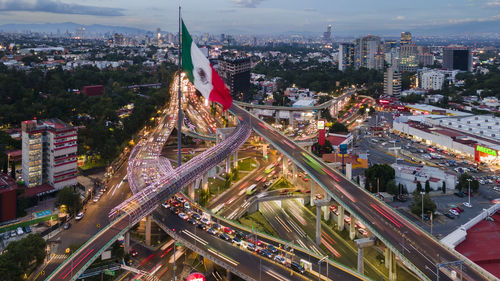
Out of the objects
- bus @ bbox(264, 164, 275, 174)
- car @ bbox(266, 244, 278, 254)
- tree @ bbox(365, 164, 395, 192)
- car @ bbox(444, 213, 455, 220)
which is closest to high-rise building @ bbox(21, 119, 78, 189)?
bus @ bbox(264, 164, 275, 174)

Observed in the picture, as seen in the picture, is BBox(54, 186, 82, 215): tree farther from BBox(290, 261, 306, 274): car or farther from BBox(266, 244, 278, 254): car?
BBox(290, 261, 306, 274): car

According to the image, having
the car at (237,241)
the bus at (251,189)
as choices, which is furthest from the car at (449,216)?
the car at (237,241)

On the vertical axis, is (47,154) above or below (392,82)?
below

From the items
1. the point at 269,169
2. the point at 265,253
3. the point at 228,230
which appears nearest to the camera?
the point at 265,253

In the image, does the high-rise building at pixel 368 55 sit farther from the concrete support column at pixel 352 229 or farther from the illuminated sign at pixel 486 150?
the concrete support column at pixel 352 229

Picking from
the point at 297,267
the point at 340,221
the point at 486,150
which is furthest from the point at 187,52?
the point at 486,150

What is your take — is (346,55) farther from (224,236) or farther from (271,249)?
(271,249)

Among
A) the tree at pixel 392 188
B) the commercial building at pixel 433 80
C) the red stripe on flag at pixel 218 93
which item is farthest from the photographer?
the commercial building at pixel 433 80
